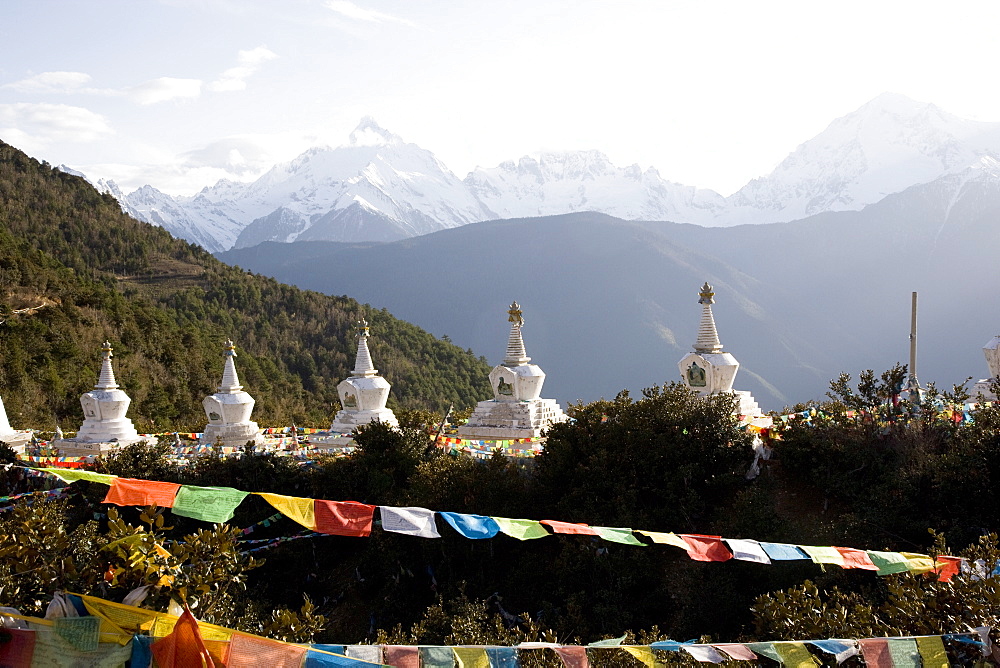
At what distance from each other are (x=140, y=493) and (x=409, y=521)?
2501mm

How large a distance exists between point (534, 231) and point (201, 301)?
340 ft

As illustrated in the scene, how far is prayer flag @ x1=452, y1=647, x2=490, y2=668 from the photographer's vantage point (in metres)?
6.09

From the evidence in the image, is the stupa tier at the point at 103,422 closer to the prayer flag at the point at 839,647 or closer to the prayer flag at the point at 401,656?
the prayer flag at the point at 401,656

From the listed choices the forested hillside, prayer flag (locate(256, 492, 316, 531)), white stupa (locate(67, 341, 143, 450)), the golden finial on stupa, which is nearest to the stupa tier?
white stupa (locate(67, 341, 143, 450))

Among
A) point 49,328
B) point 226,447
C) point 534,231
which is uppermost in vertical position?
point 534,231

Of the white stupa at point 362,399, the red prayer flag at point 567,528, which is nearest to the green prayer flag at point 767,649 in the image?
the red prayer flag at point 567,528

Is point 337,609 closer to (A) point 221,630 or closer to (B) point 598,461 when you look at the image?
(B) point 598,461

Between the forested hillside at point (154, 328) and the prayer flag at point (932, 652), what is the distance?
89.6 feet

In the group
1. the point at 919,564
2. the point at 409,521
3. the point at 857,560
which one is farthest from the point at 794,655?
the point at 409,521

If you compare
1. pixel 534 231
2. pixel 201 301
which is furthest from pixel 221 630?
pixel 534 231

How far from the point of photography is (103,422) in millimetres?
22562

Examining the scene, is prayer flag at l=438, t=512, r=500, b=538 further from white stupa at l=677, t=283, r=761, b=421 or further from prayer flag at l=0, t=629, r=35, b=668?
white stupa at l=677, t=283, r=761, b=421

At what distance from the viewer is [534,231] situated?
496ft

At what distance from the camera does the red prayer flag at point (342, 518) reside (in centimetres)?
764
